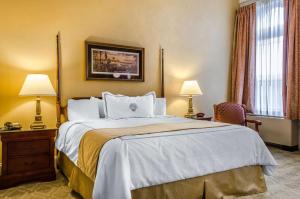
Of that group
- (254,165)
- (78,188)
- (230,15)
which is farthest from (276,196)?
(230,15)

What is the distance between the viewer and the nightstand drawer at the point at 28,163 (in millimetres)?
2805

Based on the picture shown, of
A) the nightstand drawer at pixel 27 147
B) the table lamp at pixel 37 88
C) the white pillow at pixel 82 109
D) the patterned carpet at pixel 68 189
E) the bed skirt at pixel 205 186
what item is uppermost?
the table lamp at pixel 37 88

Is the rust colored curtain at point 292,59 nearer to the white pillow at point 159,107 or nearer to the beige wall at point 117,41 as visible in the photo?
the beige wall at point 117,41

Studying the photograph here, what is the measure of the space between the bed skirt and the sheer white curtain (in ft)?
8.44

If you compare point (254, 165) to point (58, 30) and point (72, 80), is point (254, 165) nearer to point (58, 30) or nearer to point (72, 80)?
point (72, 80)

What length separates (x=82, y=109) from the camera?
134 inches

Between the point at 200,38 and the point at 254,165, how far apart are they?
3.13 meters

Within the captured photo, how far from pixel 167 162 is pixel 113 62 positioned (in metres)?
2.45

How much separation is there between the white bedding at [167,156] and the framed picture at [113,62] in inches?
54.3

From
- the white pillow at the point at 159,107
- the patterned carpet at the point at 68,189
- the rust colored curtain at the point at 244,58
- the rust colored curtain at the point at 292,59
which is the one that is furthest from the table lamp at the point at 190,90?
the patterned carpet at the point at 68,189

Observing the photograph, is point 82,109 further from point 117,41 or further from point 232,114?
point 232,114

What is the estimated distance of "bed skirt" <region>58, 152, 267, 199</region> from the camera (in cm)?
200

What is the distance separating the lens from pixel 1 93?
327 centimetres

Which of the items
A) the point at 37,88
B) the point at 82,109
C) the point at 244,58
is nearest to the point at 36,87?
the point at 37,88
